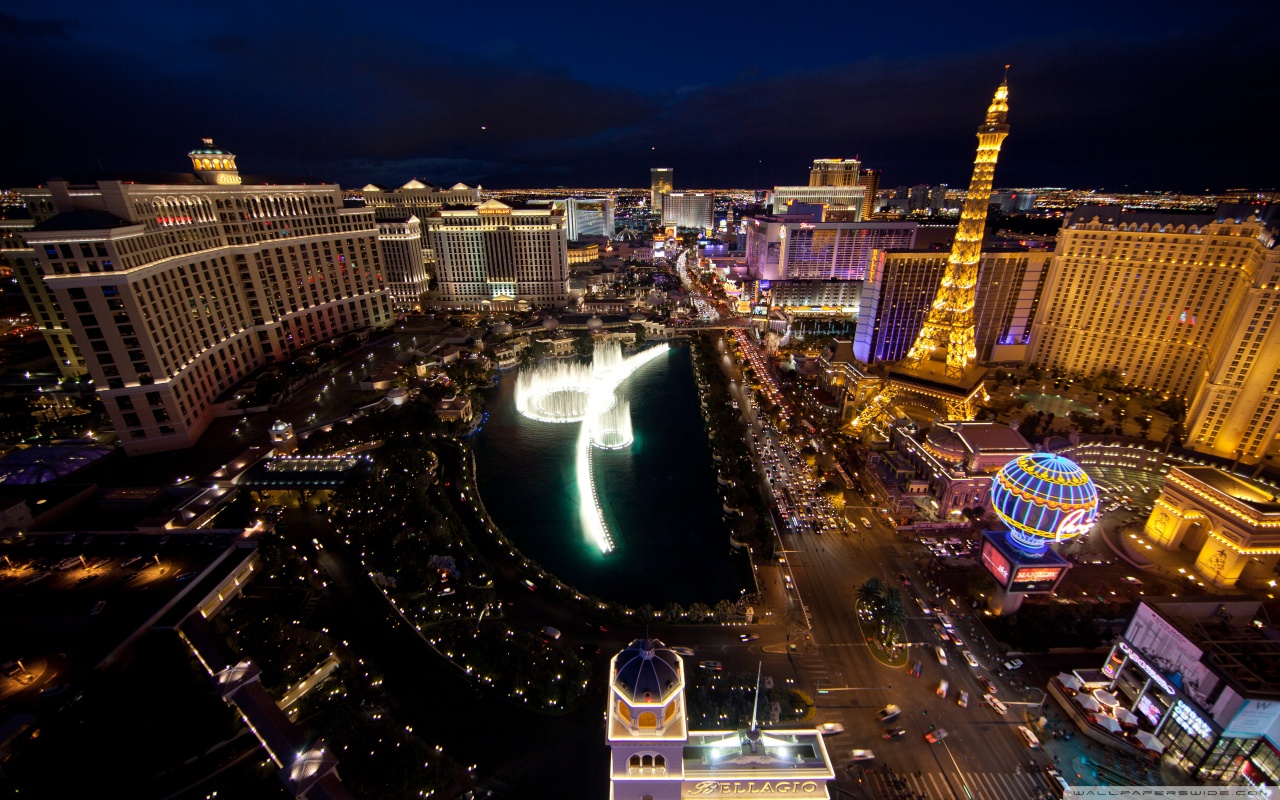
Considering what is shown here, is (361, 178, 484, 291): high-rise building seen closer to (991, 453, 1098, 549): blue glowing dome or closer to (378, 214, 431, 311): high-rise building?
(378, 214, 431, 311): high-rise building

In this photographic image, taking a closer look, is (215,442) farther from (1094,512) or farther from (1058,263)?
(1058,263)

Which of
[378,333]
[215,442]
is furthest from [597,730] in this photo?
[378,333]

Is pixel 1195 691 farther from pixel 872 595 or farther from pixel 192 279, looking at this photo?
pixel 192 279

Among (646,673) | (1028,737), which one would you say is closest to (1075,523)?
(1028,737)

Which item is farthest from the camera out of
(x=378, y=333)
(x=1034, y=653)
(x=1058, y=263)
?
(x=378, y=333)

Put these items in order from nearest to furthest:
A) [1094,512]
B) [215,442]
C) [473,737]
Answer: [473,737]
[1094,512]
[215,442]

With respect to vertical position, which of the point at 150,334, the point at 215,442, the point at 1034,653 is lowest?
the point at 1034,653

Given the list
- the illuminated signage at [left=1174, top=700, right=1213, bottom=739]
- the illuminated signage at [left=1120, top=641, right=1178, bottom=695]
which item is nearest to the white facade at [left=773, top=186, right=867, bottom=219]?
the illuminated signage at [left=1120, top=641, right=1178, bottom=695]
